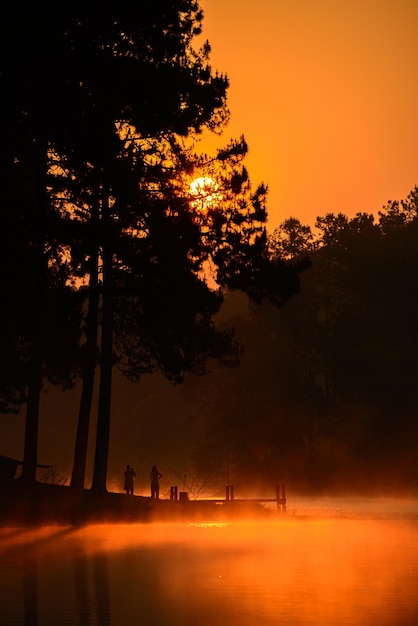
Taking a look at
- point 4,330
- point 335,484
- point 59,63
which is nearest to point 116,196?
point 59,63

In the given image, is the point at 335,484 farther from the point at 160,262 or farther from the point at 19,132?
the point at 19,132

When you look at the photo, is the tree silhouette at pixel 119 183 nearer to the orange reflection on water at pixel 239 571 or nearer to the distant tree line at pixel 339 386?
the orange reflection on water at pixel 239 571

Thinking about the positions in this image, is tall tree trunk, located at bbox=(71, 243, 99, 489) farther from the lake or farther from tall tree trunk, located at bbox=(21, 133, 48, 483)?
the lake

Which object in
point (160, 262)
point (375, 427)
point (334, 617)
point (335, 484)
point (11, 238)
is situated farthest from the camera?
point (375, 427)

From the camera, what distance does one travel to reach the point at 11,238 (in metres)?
42.5

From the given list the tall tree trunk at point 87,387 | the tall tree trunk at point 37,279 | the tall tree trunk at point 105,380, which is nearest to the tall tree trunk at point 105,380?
the tall tree trunk at point 105,380

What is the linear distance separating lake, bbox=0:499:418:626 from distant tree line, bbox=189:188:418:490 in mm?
59788

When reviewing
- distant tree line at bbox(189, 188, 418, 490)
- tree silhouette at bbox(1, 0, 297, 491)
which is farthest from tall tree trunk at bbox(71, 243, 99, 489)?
distant tree line at bbox(189, 188, 418, 490)

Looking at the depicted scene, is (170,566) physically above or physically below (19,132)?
below

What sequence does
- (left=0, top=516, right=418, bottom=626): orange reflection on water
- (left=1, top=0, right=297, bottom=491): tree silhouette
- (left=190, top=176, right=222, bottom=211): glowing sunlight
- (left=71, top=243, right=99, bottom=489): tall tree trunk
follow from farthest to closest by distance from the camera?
(left=190, top=176, right=222, bottom=211): glowing sunlight
(left=71, top=243, right=99, bottom=489): tall tree trunk
(left=1, top=0, right=297, bottom=491): tree silhouette
(left=0, top=516, right=418, bottom=626): orange reflection on water

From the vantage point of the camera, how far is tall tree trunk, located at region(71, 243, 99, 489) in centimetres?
4469

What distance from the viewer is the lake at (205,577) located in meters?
18.2

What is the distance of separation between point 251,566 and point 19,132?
19.9 meters

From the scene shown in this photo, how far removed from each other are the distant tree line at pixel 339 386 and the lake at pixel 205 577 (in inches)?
2354
